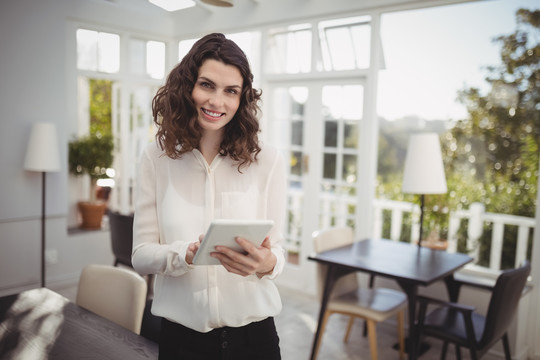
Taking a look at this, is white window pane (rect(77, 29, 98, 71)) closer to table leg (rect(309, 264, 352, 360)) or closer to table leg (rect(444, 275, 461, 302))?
table leg (rect(309, 264, 352, 360))

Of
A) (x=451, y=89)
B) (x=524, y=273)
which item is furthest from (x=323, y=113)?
(x=524, y=273)

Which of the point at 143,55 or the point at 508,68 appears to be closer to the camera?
the point at 508,68

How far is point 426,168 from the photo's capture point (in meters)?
2.93

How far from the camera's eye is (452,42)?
4016 mm

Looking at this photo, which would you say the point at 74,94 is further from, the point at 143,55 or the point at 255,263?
the point at 255,263

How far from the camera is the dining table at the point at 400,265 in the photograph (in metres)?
2.41

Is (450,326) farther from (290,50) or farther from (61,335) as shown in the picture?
(290,50)

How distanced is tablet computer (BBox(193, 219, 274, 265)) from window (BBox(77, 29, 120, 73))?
382cm

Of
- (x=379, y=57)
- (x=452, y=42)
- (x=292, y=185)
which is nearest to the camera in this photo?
(x=379, y=57)

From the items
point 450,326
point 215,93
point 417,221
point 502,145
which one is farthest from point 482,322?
point 215,93

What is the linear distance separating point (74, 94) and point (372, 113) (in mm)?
2698

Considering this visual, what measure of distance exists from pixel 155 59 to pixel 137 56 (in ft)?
0.59

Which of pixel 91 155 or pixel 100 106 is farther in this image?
pixel 100 106

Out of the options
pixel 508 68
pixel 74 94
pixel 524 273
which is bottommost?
pixel 524 273
